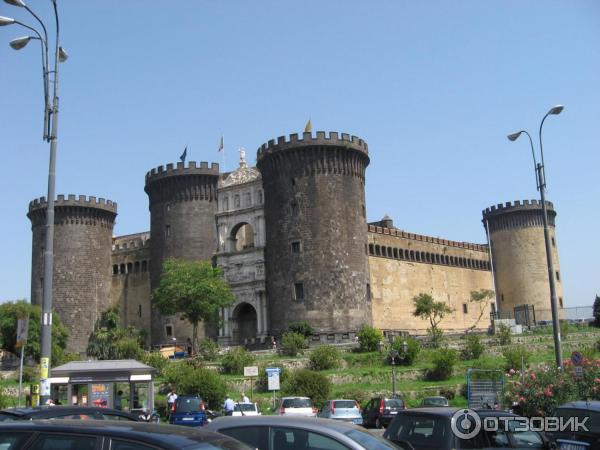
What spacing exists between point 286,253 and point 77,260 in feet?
65.5

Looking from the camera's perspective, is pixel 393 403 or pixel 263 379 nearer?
pixel 393 403

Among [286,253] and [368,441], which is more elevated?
[286,253]

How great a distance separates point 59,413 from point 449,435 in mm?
6056

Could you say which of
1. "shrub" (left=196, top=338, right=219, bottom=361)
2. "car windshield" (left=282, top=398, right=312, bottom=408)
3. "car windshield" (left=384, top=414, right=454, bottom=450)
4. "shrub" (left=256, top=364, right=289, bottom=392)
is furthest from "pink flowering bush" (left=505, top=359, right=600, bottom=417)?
"shrub" (left=196, top=338, right=219, bottom=361)

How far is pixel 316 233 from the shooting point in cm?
5150

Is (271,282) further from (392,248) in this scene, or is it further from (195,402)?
(195,402)

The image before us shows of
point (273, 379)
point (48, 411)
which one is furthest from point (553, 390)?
point (273, 379)

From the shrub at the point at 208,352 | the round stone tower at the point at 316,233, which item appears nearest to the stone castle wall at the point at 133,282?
the round stone tower at the point at 316,233

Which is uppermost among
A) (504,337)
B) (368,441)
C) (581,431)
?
(504,337)

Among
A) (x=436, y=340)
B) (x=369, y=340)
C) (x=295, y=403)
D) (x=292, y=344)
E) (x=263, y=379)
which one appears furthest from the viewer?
(x=436, y=340)

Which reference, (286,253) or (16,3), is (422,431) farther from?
(286,253)

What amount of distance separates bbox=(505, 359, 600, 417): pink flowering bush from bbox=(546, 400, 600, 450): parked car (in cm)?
669

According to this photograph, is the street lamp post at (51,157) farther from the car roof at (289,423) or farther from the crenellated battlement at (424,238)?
the crenellated battlement at (424,238)

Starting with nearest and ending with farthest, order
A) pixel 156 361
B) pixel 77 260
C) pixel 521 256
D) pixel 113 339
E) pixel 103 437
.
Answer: pixel 103 437, pixel 156 361, pixel 113 339, pixel 77 260, pixel 521 256
